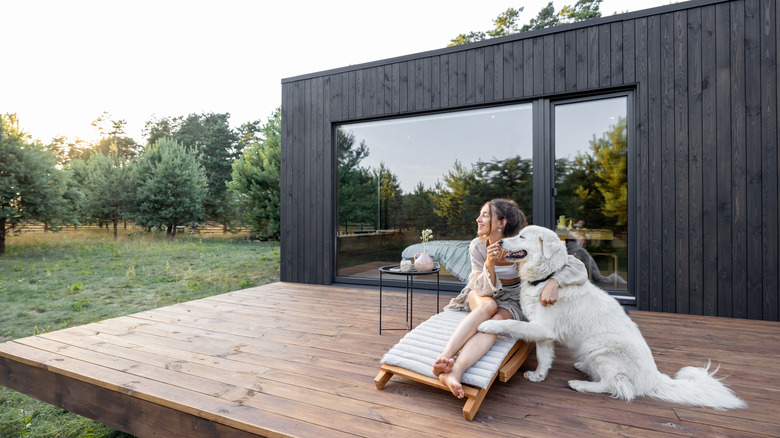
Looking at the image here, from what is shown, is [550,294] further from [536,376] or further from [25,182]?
[25,182]

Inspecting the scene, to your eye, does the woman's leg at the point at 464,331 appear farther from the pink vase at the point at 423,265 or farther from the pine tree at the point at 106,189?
the pine tree at the point at 106,189

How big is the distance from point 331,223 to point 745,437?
419 cm

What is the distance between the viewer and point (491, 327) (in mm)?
1756

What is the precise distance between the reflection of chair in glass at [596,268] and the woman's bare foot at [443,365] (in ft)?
8.77

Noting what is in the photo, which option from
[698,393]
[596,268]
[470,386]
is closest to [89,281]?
[470,386]

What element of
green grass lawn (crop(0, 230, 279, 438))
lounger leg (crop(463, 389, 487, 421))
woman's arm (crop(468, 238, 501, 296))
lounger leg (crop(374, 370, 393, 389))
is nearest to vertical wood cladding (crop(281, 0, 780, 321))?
woman's arm (crop(468, 238, 501, 296))

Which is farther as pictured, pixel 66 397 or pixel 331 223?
pixel 331 223

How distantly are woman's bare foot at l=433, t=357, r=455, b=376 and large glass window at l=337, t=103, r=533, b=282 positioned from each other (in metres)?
2.70

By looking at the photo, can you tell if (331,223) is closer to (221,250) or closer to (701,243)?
(701,243)

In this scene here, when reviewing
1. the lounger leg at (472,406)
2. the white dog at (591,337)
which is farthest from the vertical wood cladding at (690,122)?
the lounger leg at (472,406)

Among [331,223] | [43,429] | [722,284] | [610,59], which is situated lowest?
[43,429]

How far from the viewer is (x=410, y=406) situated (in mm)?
1615

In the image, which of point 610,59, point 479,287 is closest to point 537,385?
point 479,287

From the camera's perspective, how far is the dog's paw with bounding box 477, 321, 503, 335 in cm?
175
